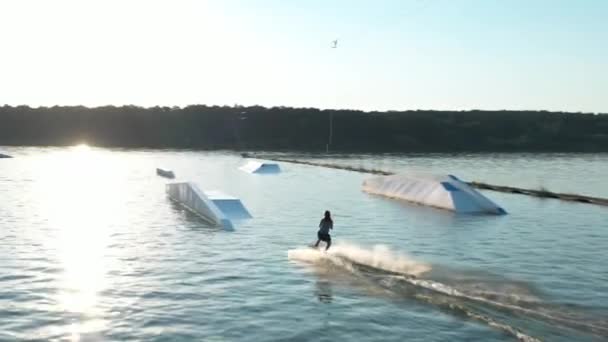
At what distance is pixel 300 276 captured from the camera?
29.8 m

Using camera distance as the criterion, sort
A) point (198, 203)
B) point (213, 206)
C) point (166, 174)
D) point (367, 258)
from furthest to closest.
A: point (166, 174), point (198, 203), point (213, 206), point (367, 258)

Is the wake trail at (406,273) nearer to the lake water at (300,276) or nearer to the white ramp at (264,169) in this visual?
the lake water at (300,276)

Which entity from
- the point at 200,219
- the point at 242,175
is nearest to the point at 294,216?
the point at 200,219

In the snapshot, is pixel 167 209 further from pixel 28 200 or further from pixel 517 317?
pixel 517 317

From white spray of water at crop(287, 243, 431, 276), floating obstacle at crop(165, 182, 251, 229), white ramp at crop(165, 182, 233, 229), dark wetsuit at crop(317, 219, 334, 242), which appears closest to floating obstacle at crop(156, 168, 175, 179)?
A: white ramp at crop(165, 182, 233, 229)

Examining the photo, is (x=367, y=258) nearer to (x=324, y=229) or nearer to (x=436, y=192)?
(x=324, y=229)

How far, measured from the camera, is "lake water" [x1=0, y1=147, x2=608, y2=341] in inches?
856

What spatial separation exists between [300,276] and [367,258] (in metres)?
5.53

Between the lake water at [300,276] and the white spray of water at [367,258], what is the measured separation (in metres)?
0.13

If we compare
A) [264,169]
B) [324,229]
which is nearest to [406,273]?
[324,229]

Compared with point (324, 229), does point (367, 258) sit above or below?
below

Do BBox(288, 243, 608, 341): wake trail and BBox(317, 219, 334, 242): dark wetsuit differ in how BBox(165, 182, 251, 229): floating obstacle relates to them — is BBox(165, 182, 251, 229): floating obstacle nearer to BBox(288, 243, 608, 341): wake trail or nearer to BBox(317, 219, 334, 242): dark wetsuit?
BBox(288, 243, 608, 341): wake trail

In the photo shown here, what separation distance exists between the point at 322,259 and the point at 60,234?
2072 centimetres

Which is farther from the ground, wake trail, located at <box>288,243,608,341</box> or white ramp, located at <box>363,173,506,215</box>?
white ramp, located at <box>363,173,506,215</box>
